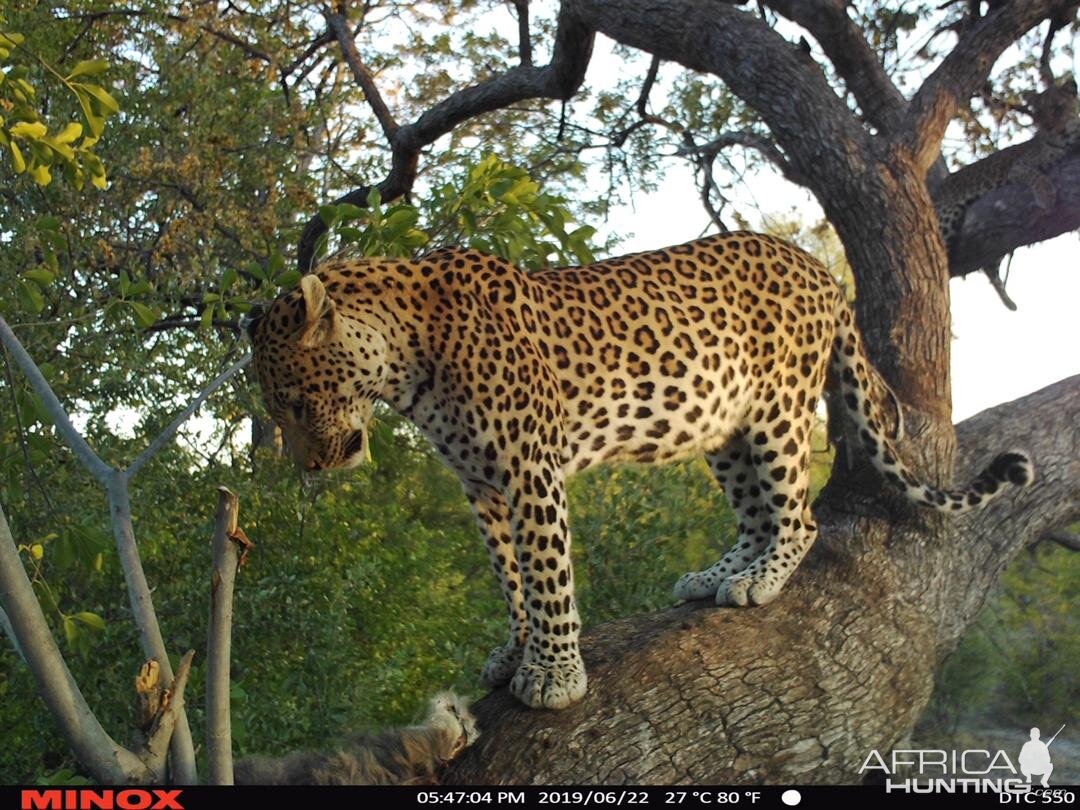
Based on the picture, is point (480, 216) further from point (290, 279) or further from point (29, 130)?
point (29, 130)

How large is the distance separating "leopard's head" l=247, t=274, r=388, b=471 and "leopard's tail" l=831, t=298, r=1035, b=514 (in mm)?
2348

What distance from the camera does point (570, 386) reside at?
525 cm

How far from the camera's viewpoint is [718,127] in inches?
437

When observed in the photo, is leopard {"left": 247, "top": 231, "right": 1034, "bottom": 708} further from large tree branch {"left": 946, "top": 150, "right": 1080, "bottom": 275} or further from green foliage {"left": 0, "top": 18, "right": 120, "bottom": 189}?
large tree branch {"left": 946, "top": 150, "right": 1080, "bottom": 275}

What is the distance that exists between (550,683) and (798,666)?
1.21m

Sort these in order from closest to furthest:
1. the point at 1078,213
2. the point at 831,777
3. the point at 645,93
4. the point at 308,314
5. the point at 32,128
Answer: the point at 32,128
the point at 308,314
the point at 831,777
the point at 1078,213
the point at 645,93

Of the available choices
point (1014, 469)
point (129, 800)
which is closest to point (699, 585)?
point (1014, 469)

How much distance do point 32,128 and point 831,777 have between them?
4.01 meters

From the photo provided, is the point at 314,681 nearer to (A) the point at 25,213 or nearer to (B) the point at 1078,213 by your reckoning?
(A) the point at 25,213

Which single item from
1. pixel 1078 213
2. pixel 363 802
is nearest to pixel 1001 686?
pixel 1078 213

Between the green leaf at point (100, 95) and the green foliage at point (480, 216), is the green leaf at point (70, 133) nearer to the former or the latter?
the green leaf at point (100, 95)

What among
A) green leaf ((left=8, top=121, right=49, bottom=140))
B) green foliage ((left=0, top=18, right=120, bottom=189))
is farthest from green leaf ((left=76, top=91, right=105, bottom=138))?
Answer: green leaf ((left=8, top=121, right=49, bottom=140))

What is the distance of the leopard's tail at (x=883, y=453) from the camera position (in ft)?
20.2

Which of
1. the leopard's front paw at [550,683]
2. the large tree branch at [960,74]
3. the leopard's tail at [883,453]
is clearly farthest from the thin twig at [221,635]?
the large tree branch at [960,74]
